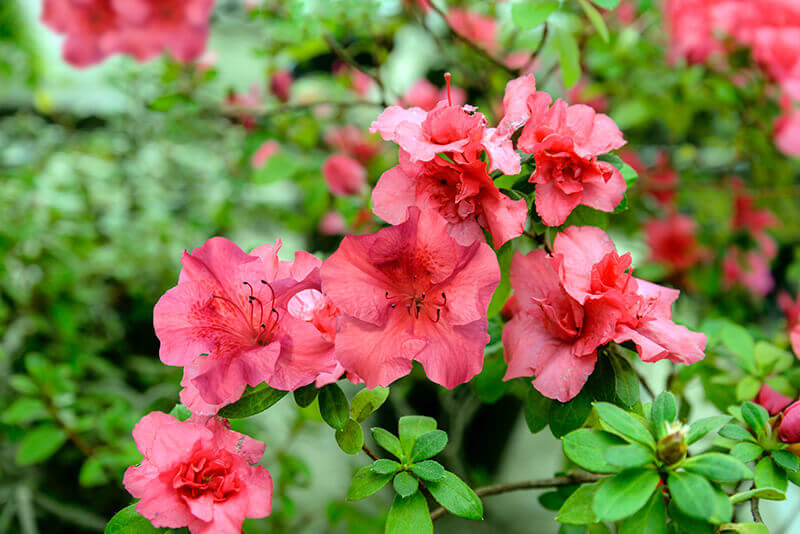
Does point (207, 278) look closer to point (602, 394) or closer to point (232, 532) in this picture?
point (232, 532)

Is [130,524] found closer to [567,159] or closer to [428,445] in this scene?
[428,445]

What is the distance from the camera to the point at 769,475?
19.1 inches

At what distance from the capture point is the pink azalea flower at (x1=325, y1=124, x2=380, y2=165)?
1.32 meters

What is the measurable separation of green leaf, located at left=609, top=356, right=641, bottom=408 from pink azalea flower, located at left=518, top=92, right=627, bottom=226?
0.43 ft

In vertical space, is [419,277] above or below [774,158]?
above

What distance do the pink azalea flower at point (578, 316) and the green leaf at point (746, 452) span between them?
0.32 ft

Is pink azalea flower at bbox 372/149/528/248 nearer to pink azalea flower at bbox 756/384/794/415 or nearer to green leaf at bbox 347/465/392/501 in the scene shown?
green leaf at bbox 347/465/392/501

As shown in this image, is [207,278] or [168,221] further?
[168,221]

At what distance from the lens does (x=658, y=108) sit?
4.13ft

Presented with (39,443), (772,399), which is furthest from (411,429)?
(39,443)

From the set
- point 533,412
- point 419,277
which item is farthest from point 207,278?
point 533,412

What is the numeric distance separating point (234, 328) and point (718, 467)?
0.37 meters

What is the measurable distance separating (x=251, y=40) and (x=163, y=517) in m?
2.08

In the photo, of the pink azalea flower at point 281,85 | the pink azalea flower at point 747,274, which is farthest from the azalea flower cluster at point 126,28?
the pink azalea flower at point 747,274
